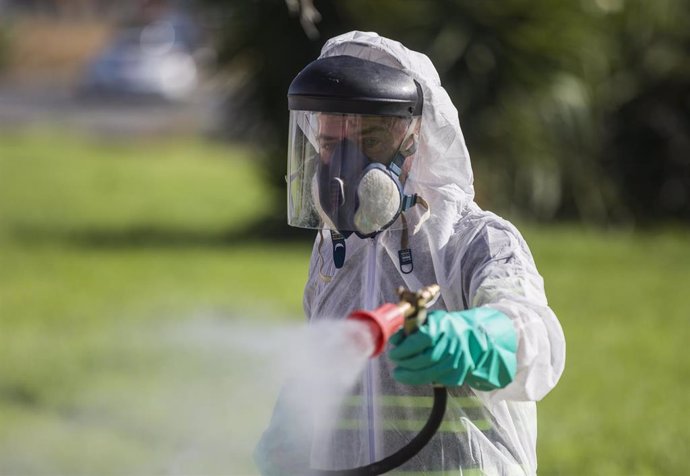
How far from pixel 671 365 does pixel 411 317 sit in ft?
19.1

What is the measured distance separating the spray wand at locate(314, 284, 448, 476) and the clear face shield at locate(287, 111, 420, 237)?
0.25m

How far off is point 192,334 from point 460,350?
6.84 meters

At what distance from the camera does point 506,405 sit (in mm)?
2750

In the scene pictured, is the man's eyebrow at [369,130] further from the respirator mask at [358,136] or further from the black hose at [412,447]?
the black hose at [412,447]

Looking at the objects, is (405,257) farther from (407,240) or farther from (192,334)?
(192,334)

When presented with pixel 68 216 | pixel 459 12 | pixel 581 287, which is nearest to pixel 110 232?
pixel 68 216

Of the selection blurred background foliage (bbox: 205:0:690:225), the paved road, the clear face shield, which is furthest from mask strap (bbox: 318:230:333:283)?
the paved road

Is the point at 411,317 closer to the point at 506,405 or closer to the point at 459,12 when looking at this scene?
the point at 506,405

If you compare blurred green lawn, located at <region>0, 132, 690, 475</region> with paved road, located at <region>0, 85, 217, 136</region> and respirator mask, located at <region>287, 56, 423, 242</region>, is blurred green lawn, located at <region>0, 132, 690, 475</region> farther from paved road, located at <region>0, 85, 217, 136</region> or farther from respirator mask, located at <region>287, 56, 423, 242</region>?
paved road, located at <region>0, 85, 217, 136</region>

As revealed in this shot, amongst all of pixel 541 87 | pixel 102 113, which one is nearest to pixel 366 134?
pixel 541 87

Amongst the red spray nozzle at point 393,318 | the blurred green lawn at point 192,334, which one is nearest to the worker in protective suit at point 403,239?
the red spray nozzle at point 393,318

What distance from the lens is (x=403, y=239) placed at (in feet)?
9.05

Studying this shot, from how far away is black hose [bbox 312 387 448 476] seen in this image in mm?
2475

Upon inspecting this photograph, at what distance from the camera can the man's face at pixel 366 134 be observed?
2678 mm
